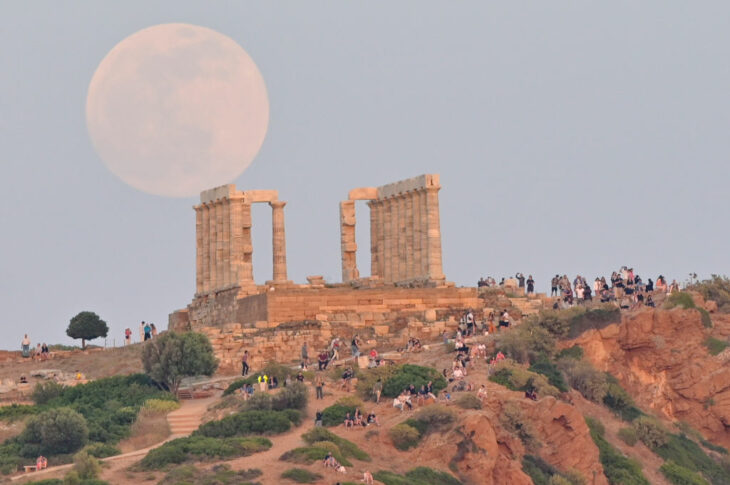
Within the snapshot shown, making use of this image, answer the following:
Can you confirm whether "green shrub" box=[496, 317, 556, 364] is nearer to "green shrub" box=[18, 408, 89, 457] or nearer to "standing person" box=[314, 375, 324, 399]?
"standing person" box=[314, 375, 324, 399]

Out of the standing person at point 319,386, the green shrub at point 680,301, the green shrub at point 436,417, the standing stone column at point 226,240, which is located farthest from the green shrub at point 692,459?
the standing stone column at point 226,240

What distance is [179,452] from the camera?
227ft

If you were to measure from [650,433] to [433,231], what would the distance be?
1956cm

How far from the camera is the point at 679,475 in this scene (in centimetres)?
7694

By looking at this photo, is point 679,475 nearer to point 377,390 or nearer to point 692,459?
point 692,459

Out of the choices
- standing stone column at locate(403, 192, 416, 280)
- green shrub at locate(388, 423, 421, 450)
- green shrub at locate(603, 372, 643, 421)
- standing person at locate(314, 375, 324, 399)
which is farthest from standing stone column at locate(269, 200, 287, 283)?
green shrub at locate(388, 423, 421, 450)

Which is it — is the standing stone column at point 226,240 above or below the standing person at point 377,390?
above

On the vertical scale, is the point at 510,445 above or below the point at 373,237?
below

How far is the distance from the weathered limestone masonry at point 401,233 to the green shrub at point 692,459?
17.3m

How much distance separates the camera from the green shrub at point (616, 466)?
246 feet

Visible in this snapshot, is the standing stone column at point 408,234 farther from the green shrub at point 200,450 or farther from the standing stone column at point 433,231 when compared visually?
the green shrub at point 200,450

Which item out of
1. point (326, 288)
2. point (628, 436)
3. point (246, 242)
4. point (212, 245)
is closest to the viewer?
point (628, 436)

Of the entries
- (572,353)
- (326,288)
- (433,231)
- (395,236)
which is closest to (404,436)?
(572,353)

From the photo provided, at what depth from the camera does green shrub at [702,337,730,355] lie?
8581 centimetres
